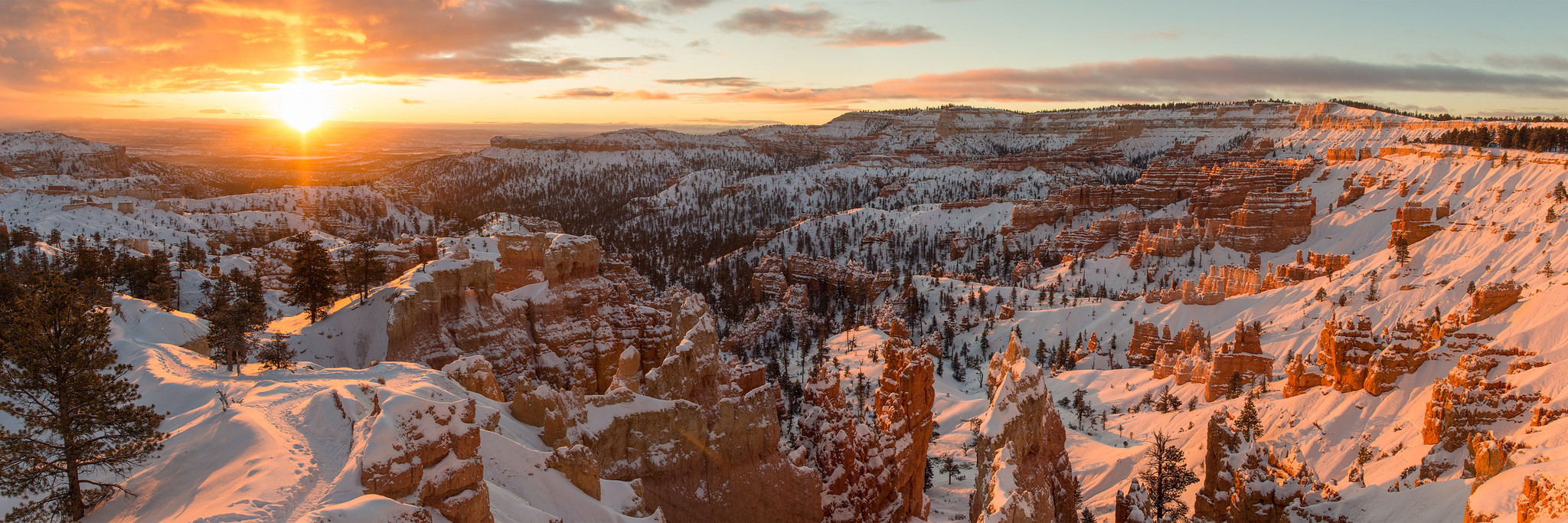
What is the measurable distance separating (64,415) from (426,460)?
6711 mm

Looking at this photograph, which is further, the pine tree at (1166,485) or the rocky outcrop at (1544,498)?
the pine tree at (1166,485)

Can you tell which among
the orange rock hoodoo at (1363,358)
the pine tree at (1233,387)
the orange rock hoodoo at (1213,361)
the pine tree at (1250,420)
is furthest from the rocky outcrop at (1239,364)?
the pine tree at (1250,420)

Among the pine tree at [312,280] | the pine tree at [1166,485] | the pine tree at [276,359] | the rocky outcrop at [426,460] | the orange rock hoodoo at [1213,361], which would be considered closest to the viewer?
the rocky outcrop at [426,460]

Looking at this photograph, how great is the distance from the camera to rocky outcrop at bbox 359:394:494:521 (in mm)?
12094

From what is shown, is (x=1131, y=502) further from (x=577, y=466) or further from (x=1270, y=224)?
(x=1270, y=224)

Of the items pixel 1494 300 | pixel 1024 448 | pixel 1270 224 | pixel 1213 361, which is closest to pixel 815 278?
pixel 1213 361

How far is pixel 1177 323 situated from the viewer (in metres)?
71.2

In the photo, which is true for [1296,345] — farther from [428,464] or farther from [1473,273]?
[428,464]

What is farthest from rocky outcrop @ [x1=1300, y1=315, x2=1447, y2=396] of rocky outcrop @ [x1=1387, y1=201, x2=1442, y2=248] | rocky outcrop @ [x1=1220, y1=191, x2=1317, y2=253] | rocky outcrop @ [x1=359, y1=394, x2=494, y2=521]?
rocky outcrop @ [x1=1220, y1=191, x2=1317, y2=253]

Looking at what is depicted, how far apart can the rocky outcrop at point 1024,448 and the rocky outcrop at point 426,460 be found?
10.5 m

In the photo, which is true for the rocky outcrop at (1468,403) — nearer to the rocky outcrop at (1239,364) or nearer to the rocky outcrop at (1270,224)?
the rocky outcrop at (1239,364)

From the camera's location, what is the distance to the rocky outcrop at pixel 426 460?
1209 cm

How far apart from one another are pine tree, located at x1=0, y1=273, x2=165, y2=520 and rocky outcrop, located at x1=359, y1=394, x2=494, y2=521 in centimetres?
457

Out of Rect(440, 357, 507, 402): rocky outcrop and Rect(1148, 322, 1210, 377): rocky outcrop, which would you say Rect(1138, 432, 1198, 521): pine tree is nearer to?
Rect(440, 357, 507, 402): rocky outcrop
